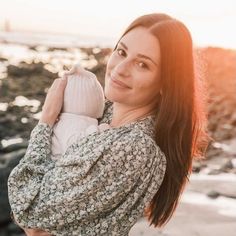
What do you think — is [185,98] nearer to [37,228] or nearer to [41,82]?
[37,228]

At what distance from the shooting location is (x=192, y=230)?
5156 millimetres

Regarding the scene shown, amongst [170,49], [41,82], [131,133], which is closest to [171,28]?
[170,49]

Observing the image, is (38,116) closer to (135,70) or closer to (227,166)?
(227,166)

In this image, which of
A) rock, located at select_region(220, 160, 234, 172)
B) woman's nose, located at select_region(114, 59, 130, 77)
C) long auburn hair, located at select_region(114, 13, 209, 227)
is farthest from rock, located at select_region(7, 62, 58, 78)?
woman's nose, located at select_region(114, 59, 130, 77)

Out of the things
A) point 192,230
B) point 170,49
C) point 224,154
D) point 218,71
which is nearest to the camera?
point 170,49

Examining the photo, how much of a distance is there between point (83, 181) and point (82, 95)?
40cm

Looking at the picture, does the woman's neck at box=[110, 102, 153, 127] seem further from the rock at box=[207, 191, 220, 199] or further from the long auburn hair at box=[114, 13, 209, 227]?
the rock at box=[207, 191, 220, 199]

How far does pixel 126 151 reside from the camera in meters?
2.22

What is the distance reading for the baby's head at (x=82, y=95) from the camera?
96.8 inches

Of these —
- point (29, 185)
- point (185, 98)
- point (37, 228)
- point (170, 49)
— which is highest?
point (170, 49)

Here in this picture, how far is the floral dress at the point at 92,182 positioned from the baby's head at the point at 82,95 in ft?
0.66

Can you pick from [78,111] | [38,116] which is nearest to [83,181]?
[78,111]

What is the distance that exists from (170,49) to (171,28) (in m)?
0.09

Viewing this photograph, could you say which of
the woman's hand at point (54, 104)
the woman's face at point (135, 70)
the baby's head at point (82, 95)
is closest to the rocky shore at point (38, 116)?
the woman's face at point (135, 70)
